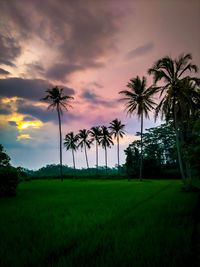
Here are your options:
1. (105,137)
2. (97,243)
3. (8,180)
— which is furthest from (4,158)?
(105,137)

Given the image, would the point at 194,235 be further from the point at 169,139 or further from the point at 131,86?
the point at 169,139

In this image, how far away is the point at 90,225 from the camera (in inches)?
169

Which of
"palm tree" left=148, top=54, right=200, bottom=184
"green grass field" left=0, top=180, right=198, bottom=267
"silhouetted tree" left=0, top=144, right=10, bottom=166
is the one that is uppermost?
"palm tree" left=148, top=54, right=200, bottom=184

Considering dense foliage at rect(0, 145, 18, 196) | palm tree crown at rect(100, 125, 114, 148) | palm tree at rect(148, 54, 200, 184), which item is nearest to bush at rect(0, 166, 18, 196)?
dense foliage at rect(0, 145, 18, 196)

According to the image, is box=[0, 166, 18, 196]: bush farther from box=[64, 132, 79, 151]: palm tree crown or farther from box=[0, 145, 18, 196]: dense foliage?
box=[64, 132, 79, 151]: palm tree crown

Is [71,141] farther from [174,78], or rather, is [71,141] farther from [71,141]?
[174,78]

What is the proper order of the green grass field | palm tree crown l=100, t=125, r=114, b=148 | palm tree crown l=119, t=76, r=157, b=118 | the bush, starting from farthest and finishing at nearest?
palm tree crown l=100, t=125, r=114, b=148, palm tree crown l=119, t=76, r=157, b=118, the bush, the green grass field

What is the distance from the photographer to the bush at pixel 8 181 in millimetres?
11094

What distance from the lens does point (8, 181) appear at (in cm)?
1126

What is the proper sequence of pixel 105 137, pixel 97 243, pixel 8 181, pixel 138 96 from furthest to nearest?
pixel 105 137, pixel 138 96, pixel 8 181, pixel 97 243

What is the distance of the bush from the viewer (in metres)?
11.1

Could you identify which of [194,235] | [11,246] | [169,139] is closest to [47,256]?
[11,246]

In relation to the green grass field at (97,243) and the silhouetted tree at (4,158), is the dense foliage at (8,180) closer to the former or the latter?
the silhouetted tree at (4,158)

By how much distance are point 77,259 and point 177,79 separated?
1746cm
